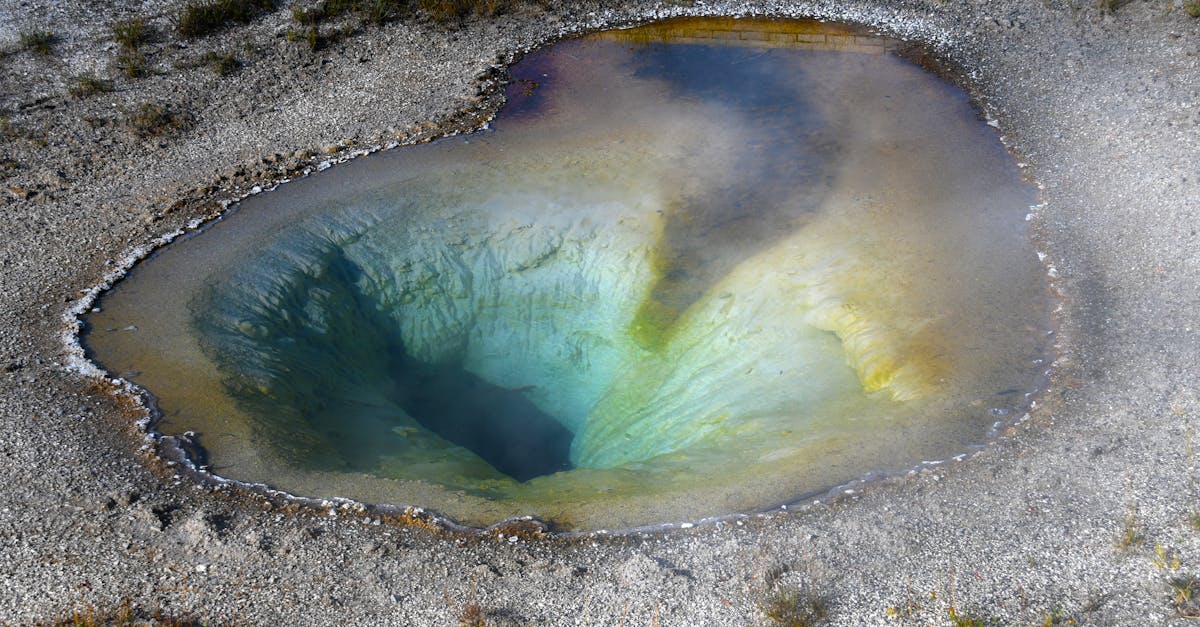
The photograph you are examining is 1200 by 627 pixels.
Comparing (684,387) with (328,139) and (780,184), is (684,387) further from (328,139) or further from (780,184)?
(328,139)

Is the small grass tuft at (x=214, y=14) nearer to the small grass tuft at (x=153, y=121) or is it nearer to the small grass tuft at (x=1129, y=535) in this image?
the small grass tuft at (x=153, y=121)

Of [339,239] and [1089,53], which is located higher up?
[1089,53]

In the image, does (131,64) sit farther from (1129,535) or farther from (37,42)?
(1129,535)

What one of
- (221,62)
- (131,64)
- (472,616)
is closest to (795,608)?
(472,616)

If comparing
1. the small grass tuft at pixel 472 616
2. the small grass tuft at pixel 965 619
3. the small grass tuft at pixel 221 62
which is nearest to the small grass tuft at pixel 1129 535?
the small grass tuft at pixel 965 619

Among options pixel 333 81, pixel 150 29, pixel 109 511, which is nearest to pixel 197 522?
pixel 109 511
